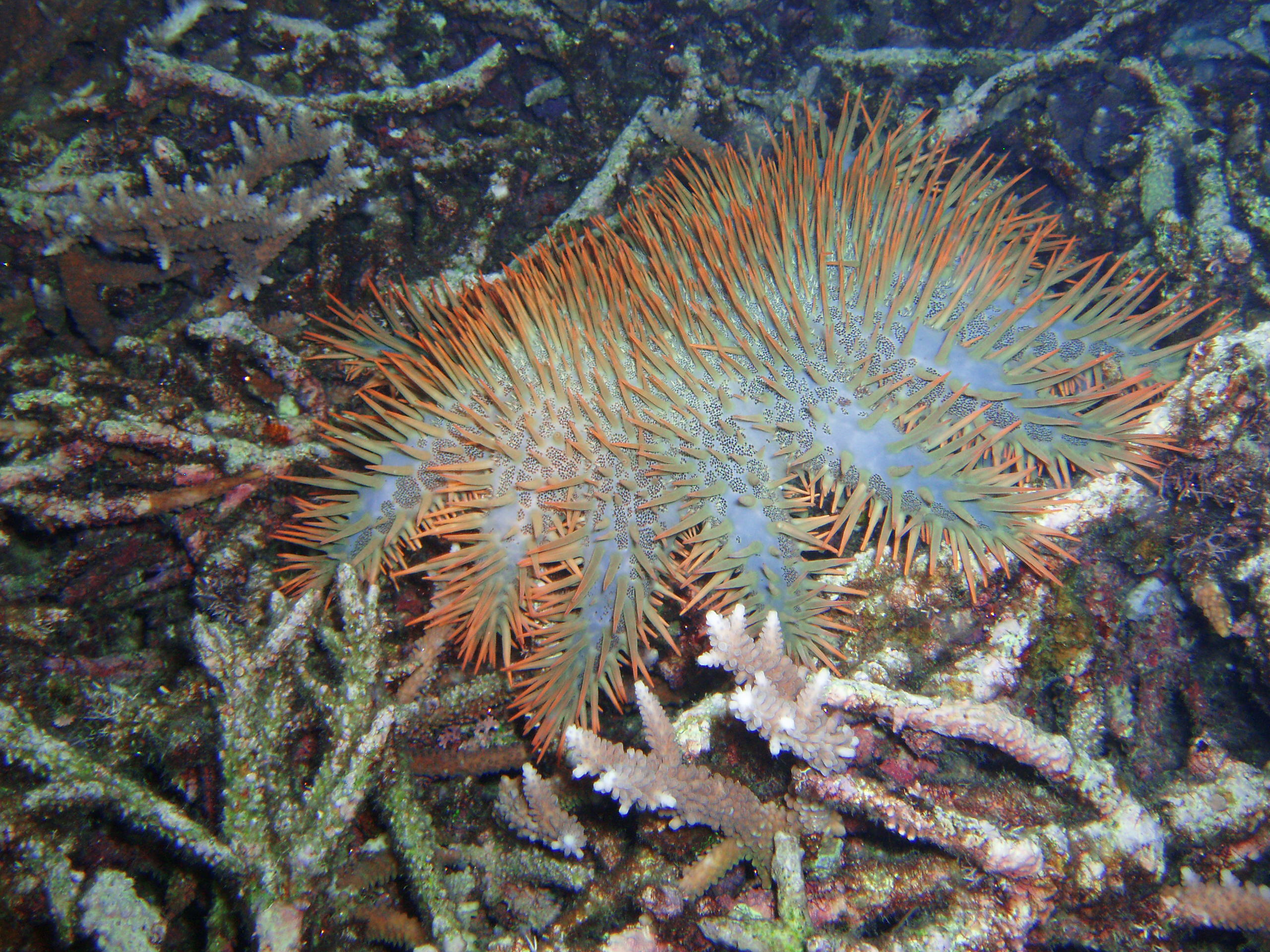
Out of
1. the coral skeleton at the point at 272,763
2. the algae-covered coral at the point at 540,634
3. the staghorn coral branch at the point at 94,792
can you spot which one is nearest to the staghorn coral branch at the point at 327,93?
the algae-covered coral at the point at 540,634

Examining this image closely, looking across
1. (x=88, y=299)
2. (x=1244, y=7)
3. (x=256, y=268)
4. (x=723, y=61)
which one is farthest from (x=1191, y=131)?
(x=88, y=299)

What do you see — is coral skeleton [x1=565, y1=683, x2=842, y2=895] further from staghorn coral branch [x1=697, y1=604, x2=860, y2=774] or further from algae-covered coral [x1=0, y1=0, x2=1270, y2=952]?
staghorn coral branch [x1=697, y1=604, x2=860, y2=774]

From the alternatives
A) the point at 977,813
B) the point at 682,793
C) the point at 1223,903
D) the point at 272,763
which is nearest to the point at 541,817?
the point at 682,793

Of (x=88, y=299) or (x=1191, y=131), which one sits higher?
(x=88, y=299)

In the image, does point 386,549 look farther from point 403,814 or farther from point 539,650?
point 403,814

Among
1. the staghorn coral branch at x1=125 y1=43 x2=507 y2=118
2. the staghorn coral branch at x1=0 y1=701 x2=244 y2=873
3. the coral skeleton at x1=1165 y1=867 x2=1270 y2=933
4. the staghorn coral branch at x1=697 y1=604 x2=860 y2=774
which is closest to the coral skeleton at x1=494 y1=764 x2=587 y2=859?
the staghorn coral branch at x1=697 y1=604 x2=860 y2=774

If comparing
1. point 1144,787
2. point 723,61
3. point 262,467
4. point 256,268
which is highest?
point 723,61

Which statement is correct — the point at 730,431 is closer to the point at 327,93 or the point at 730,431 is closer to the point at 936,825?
the point at 936,825
